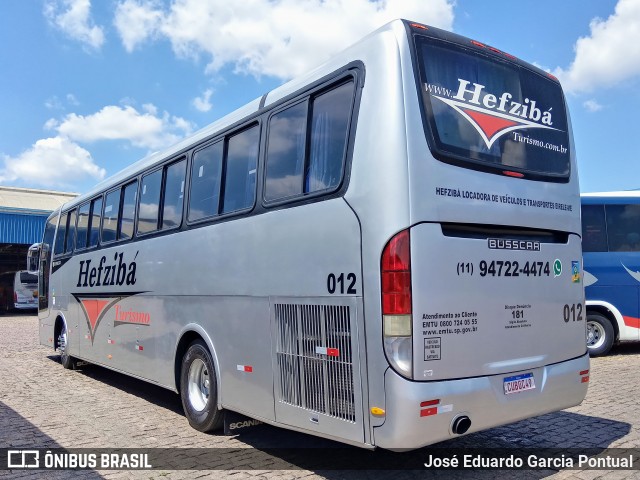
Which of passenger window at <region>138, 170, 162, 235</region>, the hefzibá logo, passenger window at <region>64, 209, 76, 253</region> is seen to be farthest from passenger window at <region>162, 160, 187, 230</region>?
passenger window at <region>64, 209, 76, 253</region>

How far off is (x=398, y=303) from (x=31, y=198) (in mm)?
35967

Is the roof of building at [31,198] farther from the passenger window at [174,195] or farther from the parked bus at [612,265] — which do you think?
the parked bus at [612,265]

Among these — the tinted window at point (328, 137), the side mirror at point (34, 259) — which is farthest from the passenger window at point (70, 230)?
the tinted window at point (328, 137)

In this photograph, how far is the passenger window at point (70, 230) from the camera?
11.2m

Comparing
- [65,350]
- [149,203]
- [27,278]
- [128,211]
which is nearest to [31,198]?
[27,278]

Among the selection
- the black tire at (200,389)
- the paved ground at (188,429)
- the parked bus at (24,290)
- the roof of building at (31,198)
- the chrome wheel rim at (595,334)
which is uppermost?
the roof of building at (31,198)

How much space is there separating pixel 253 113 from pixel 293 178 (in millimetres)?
1160

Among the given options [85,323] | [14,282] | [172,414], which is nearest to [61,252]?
[85,323]

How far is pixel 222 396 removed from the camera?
5.79m

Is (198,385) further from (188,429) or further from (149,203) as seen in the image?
(149,203)

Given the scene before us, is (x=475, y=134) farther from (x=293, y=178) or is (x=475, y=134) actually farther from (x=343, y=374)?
(x=343, y=374)

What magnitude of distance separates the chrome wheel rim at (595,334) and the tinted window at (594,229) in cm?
154

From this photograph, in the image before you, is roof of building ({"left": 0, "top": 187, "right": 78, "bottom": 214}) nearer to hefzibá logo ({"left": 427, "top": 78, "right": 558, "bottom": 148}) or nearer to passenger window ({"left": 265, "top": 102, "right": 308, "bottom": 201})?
passenger window ({"left": 265, "top": 102, "right": 308, "bottom": 201})

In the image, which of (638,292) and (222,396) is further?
(638,292)
